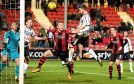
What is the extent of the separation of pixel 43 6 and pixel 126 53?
1473cm

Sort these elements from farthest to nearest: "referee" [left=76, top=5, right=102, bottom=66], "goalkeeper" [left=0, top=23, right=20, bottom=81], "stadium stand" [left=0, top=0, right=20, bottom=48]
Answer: "referee" [left=76, top=5, right=102, bottom=66], "goalkeeper" [left=0, top=23, right=20, bottom=81], "stadium stand" [left=0, top=0, right=20, bottom=48]

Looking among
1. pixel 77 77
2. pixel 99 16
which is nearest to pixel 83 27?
pixel 77 77

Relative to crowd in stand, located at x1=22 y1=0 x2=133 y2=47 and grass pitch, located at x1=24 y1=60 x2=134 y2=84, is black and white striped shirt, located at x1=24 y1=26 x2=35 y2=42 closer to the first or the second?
grass pitch, located at x1=24 y1=60 x2=134 y2=84

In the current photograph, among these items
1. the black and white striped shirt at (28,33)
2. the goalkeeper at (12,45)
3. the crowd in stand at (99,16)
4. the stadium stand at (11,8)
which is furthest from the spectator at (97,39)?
the goalkeeper at (12,45)

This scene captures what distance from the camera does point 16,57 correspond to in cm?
1388

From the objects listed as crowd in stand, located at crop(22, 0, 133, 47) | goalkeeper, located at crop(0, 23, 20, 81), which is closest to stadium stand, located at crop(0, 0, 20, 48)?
goalkeeper, located at crop(0, 23, 20, 81)

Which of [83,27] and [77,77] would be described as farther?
[77,77]

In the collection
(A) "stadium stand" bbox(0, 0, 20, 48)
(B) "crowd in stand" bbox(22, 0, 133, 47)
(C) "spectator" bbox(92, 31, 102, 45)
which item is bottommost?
(C) "spectator" bbox(92, 31, 102, 45)

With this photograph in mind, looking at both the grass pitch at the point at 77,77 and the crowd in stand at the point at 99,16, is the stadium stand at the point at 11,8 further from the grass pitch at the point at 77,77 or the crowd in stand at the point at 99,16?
the crowd in stand at the point at 99,16

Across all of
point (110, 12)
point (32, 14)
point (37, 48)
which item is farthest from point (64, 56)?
point (110, 12)

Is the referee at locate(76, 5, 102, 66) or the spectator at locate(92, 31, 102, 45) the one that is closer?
the referee at locate(76, 5, 102, 66)

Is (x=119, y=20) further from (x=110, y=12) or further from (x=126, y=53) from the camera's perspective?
(x=126, y=53)

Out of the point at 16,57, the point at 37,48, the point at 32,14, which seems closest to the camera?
the point at 16,57

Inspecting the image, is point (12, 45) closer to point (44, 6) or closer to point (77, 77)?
point (77, 77)
